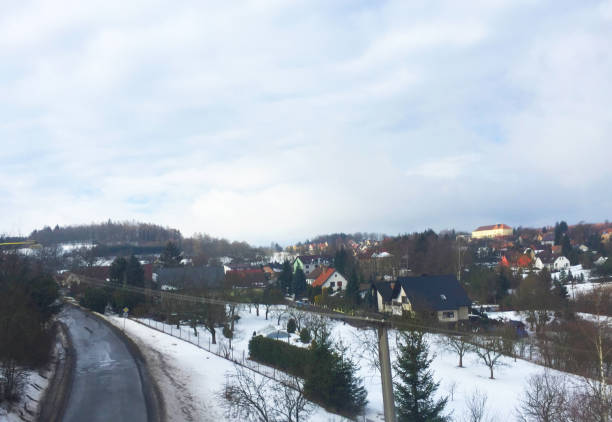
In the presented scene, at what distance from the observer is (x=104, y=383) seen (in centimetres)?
2239

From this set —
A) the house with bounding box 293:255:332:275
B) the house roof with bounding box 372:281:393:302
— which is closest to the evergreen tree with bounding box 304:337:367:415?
the house roof with bounding box 372:281:393:302

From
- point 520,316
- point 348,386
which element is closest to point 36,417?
point 348,386

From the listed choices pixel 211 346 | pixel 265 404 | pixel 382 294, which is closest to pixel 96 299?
pixel 211 346

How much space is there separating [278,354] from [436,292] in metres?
21.0

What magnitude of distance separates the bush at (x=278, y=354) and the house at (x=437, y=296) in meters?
14.8

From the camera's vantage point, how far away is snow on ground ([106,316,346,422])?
18656mm

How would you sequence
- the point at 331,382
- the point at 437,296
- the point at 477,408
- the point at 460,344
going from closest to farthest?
the point at 477,408
the point at 331,382
the point at 460,344
the point at 437,296

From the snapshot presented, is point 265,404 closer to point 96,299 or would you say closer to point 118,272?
point 96,299

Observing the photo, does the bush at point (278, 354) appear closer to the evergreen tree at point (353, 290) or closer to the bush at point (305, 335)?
the bush at point (305, 335)

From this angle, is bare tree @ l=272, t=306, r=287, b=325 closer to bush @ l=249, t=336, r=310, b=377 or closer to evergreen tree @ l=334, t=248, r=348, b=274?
bush @ l=249, t=336, r=310, b=377

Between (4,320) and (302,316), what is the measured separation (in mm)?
25005

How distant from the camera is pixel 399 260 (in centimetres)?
7306

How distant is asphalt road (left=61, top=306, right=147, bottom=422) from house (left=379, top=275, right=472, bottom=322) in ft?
75.1

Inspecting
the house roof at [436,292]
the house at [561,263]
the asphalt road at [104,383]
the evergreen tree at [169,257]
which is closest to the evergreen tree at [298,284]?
the evergreen tree at [169,257]
